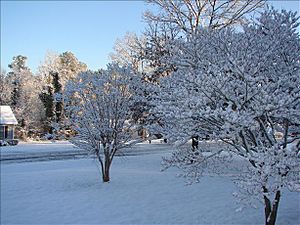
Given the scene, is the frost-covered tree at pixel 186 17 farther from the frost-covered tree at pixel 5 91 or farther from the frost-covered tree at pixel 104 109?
the frost-covered tree at pixel 5 91

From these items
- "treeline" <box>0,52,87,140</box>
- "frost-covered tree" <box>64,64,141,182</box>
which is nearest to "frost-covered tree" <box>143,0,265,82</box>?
"frost-covered tree" <box>64,64,141,182</box>

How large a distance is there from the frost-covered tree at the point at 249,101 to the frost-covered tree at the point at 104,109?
4281 mm

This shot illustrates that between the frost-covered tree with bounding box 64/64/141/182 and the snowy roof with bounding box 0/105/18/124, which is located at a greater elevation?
the snowy roof with bounding box 0/105/18/124

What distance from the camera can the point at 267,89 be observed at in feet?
16.1

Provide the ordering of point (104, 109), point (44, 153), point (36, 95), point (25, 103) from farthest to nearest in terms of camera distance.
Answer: point (36, 95)
point (25, 103)
point (44, 153)
point (104, 109)

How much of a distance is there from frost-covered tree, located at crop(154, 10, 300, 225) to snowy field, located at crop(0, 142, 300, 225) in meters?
1.35

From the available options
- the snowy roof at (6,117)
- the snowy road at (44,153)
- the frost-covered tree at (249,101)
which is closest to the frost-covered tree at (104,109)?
the snowy road at (44,153)

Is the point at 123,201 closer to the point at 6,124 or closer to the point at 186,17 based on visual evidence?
the point at 186,17

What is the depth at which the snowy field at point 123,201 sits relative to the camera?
6.85 metres

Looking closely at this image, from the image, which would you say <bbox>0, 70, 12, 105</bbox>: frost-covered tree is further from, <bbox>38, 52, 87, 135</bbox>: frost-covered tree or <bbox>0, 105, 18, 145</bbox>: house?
<bbox>0, 105, 18, 145</bbox>: house

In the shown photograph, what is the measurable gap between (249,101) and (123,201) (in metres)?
4.47

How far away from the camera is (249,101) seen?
16.6ft

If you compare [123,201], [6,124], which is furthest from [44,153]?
[123,201]

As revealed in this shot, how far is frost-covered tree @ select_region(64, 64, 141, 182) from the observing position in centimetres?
1048
